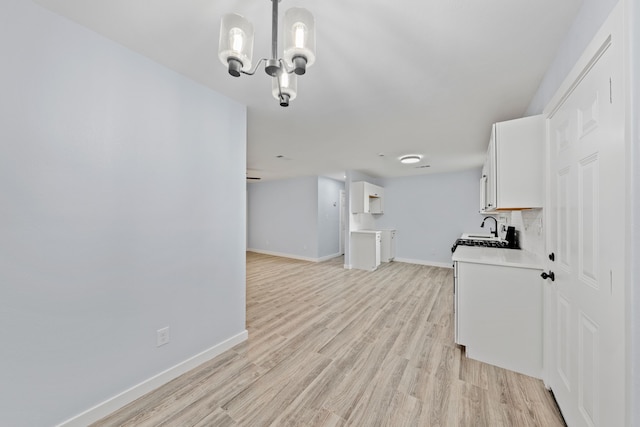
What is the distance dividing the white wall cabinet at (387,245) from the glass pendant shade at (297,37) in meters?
5.51

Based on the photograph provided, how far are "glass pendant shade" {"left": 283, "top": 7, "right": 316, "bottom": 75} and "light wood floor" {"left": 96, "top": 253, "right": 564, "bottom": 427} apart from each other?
2000 mm

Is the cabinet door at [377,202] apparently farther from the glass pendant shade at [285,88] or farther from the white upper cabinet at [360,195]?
the glass pendant shade at [285,88]

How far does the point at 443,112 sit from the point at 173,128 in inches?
104

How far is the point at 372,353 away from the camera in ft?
7.37

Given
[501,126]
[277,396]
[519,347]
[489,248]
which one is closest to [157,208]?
[277,396]

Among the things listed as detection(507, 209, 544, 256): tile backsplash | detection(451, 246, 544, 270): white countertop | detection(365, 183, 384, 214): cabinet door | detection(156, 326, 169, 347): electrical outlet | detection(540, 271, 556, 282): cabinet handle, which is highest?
detection(365, 183, 384, 214): cabinet door

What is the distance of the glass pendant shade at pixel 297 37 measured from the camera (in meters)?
0.98

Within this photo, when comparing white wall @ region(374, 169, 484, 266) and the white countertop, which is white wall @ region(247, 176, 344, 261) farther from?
the white countertop

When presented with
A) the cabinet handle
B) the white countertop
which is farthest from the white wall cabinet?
the cabinet handle

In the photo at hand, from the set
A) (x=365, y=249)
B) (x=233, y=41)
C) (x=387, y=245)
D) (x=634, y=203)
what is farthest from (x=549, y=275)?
(x=387, y=245)

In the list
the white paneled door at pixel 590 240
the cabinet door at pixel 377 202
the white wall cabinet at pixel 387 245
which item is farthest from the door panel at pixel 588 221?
the cabinet door at pixel 377 202

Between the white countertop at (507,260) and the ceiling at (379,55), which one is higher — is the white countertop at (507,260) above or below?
below

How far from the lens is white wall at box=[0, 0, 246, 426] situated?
4.06 ft

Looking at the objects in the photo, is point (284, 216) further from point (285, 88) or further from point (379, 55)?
point (285, 88)
